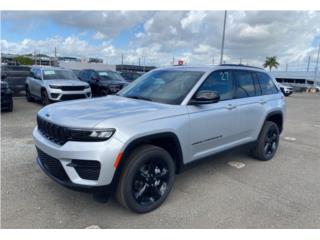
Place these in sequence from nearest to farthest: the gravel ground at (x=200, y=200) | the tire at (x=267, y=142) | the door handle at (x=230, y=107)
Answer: the gravel ground at (x=200, y=200)
the door handle at (x=230, y=107)
the tire at (x=267, y=142)

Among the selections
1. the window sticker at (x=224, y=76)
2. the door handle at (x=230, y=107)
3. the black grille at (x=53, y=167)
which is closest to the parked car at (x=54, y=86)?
the black grille at (x=53, y=167)

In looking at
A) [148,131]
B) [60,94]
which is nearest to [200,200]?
[148,131]

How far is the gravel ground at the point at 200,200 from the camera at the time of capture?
2.98 meters

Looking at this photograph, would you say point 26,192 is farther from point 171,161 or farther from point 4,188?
point 171,161

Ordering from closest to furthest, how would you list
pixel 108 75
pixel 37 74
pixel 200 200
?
1. pixel 200 200
2. pixel 37 74
3. pixel 108 75

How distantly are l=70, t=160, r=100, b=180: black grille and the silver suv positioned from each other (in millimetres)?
10

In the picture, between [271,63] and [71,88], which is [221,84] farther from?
[271,63]

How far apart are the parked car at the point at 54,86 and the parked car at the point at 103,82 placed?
57.2 inches

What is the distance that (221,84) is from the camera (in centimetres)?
412

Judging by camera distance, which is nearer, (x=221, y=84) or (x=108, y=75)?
(x=221, y=84)

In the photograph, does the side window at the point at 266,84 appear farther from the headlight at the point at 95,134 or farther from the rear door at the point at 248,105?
the headlight at the point at 95,134

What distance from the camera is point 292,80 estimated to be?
72.9 m

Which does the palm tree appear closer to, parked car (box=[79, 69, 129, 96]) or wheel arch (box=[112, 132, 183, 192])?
parked car (box=[79, 69, 129, 96])

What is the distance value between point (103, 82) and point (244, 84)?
924 cm
